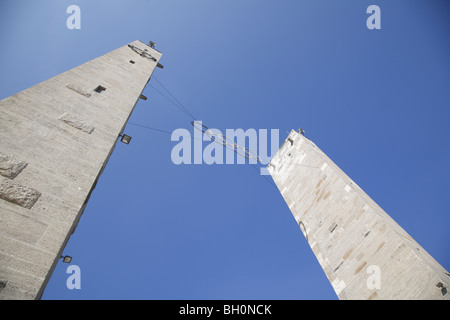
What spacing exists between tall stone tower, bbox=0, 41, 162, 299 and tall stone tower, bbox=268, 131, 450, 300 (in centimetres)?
694

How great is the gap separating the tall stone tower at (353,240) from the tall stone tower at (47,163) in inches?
273

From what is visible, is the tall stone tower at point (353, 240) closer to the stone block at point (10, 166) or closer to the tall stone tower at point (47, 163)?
the tall stone tower at point (47, 163)

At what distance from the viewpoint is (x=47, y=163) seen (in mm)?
3391

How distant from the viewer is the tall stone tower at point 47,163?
7.98 ft

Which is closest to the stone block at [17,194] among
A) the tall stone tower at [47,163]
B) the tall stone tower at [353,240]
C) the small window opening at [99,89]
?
the tall stone tower at [47,163]

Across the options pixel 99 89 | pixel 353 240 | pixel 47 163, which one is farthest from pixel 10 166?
pixel 353 240

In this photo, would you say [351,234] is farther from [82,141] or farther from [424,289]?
[82,141]

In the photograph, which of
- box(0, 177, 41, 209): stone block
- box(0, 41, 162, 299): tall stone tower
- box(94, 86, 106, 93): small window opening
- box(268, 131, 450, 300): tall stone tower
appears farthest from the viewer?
box(94, 86, 106, 93): small window opening

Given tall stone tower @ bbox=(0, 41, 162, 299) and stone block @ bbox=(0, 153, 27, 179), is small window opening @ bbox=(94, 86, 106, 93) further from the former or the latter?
stone block @ bbox=(0, 153, 27, 179)

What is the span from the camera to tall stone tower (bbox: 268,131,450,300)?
5.43m

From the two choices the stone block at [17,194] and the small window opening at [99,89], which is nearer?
the stone block at [17,194]

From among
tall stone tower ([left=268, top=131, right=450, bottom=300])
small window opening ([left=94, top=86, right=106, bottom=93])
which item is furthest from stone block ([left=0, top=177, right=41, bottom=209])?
tall stone tower ([left=268, top=131, right=450, bottom=300])
